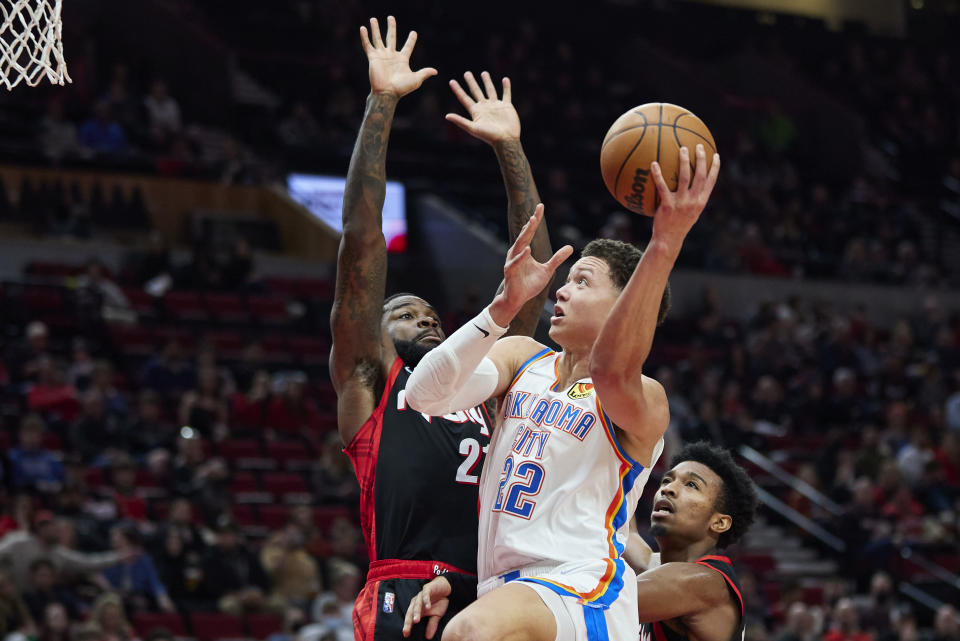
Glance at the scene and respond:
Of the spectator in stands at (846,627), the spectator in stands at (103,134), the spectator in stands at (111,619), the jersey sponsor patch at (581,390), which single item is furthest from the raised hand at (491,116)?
the spectator in stands at (103,134)

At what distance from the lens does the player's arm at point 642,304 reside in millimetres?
3688

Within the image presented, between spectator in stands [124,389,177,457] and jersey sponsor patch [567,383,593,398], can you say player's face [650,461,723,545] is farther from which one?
spectator in stands [124,389,177,457]

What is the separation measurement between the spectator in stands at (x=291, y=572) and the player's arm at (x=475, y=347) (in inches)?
271

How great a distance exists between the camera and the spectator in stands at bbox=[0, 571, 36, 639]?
8.73m

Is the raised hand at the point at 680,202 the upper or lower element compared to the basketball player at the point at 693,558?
upper

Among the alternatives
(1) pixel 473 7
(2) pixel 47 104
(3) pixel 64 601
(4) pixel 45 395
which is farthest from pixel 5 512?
(1) pixel 473 7

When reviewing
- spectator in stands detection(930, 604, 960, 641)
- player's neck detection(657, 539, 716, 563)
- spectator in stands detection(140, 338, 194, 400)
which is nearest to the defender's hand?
player's neck detection(657, 539, 716, 563)

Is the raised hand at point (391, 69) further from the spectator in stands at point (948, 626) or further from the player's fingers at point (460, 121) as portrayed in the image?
the spectator in stands at point (948, 626)

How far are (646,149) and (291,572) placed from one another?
743cm

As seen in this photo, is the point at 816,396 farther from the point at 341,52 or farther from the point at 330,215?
the point at 341,52

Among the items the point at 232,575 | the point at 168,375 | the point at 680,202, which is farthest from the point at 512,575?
the point at 168,375

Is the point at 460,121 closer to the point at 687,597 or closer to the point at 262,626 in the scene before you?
the point at 687,597

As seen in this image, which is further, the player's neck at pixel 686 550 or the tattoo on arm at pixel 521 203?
the tattoo on arm at pixel 521 203

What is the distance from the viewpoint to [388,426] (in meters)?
4.65
